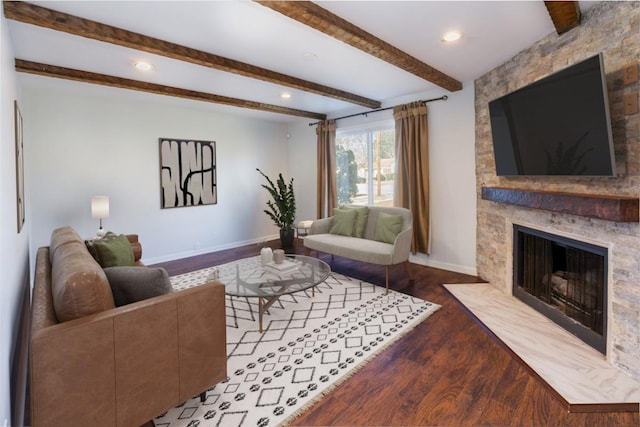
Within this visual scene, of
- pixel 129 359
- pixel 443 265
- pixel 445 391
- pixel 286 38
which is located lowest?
pixel 445 391

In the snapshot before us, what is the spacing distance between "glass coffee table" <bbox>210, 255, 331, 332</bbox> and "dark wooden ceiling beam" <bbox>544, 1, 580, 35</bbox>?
2.68 m

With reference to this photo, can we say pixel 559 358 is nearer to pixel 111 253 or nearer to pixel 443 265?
pixel 443 265

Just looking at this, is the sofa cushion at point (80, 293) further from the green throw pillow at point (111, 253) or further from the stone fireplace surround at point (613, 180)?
the stone fireplace surround at point (613, 180)

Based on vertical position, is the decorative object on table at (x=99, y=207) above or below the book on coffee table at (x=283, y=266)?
above

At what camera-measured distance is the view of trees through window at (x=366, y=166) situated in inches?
206

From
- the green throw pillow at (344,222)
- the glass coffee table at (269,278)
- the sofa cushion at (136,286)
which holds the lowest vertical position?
the glass coffee table at (269,278)

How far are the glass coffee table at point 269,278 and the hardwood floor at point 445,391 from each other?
94cm

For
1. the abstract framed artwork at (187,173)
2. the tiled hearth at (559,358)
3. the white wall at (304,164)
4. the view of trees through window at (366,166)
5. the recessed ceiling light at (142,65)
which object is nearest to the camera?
the tiled hearth at (559,358)

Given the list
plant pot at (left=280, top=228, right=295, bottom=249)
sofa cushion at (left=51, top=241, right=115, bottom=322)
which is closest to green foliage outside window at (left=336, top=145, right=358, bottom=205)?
plant pot at (left=280, top=228, right=295, bottom=249)

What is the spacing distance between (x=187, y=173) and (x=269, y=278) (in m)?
3.02

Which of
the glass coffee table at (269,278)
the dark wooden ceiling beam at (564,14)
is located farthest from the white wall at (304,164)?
the dark wooden ceiling beam at (564,14)

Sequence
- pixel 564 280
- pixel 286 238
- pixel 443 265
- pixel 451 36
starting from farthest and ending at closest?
pixel 286 238 < pixel 443 265 < pixel 564 280 < pixel 451 36

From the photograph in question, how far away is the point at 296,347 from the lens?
249 centimetres

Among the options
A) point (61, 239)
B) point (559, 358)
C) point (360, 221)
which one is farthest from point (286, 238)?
point (559, 358)
